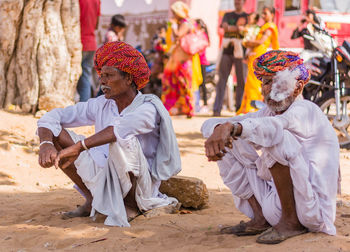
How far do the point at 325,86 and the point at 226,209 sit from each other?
3903 mm

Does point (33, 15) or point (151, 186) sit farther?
point (33, 15)

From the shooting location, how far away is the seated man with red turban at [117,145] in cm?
389

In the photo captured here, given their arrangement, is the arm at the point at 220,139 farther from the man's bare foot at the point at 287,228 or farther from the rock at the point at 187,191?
the rock at the point at 187,191

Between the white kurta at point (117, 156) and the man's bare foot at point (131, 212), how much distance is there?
7 cm

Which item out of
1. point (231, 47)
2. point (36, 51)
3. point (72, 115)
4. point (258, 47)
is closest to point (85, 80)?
point (36, 51)

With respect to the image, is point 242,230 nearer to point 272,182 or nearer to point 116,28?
point 272,182

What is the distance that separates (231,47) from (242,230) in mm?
7507

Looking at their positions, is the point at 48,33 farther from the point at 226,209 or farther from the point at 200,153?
the point at 226,209

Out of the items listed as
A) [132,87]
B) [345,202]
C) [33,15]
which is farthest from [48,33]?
[345,202]

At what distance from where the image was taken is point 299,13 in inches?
556

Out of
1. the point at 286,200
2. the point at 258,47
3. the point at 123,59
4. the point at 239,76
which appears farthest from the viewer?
the point at 239,76

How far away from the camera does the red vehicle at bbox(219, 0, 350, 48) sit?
13.5m

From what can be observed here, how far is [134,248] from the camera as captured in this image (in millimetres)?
3455

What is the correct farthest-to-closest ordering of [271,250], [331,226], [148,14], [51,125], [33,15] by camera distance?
[148,14]
[33,15]
[51,125]
[331,226]
[271,250]
